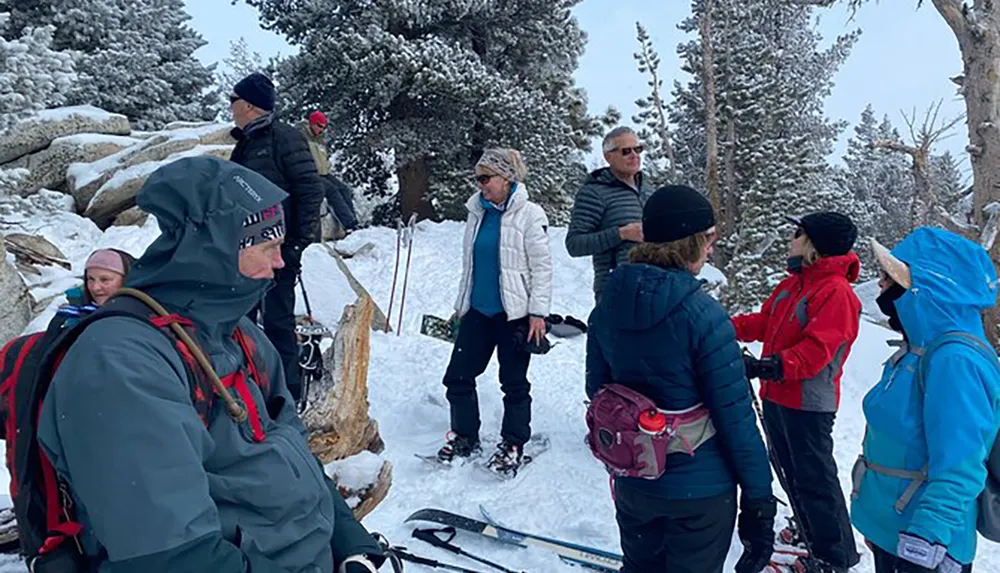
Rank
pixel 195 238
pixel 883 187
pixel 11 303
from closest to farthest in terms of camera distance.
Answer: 1. pixel 195 238
2. pixel 11 303
3. pixel 883 187

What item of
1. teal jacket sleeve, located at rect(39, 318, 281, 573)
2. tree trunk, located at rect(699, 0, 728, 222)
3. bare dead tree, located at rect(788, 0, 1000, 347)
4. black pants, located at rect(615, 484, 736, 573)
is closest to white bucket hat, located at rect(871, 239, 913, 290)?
black pants, located at rect(615, 484, 736, 573)

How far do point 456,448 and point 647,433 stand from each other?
2640 millimetres

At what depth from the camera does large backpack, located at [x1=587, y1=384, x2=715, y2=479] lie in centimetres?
258

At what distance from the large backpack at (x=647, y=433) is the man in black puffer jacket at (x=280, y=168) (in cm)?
283

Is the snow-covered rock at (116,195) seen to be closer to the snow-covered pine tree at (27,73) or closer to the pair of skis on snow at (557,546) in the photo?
the snow-covered pine tree at (27,73)

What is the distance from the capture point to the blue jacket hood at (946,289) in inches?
99.7

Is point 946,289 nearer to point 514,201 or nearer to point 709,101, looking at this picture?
point 514,201

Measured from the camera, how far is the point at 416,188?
18.0m

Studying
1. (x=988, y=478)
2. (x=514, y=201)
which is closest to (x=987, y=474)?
(x=988, y=478)

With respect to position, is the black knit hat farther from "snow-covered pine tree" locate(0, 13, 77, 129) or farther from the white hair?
"snow-covered pine tree" locate(0, 13, 77, 129)

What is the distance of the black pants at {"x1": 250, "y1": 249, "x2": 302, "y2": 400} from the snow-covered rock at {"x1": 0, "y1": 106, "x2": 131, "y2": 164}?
10.6m

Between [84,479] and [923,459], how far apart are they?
2803 millimetres

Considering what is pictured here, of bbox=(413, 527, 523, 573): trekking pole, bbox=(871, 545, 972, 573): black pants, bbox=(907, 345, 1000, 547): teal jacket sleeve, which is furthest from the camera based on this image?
bbox=(413, 527, 523, 573): trekking pole

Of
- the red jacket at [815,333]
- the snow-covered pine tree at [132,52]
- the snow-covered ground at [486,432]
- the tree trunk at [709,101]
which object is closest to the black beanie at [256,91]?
the snow-covered ground at [486,432]
